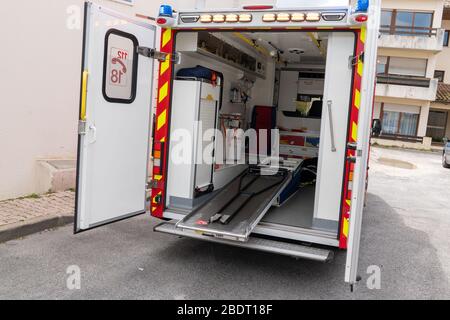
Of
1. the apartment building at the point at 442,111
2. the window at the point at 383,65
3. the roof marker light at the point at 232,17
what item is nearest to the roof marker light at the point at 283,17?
the roof marker light at the point at 232,17

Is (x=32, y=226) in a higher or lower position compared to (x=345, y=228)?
lower

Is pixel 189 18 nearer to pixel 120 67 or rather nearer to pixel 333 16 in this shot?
pixel 120 67

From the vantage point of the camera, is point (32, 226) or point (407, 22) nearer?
point (32, 226)

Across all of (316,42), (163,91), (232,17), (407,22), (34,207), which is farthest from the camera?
(407,22)

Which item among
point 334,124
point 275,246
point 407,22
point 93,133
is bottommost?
point 275,246

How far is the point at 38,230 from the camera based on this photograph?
17.6ft

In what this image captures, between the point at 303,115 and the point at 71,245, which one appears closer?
the point at 71,245

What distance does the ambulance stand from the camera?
12.5ft

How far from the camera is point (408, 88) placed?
26.1m

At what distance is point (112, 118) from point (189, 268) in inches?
69.2

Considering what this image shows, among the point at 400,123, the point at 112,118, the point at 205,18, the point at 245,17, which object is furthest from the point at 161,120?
the point at 400,123
